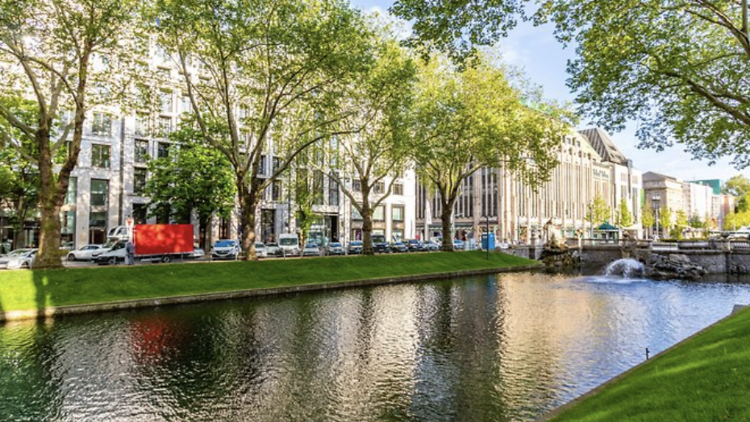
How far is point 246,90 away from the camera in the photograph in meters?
30.2

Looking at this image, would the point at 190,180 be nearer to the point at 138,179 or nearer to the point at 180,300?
the point at 138,179

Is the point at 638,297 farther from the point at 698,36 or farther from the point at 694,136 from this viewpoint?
the point at 698,36

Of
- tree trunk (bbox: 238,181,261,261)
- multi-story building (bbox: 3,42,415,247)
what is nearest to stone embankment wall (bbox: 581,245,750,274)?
multi-story building (bbox: 3,42,415,247)

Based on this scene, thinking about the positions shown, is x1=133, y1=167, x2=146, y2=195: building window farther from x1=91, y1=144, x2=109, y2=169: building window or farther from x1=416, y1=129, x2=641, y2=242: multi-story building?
x1=416, y1=129, x2=641, y2=242: multi-story building

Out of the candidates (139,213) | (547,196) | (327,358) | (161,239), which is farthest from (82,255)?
(547,196)

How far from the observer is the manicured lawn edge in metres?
19.8

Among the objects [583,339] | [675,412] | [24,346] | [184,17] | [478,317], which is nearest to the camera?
[675,412]

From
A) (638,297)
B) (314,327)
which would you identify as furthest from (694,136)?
(314,327)

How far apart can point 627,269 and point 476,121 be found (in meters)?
23.3

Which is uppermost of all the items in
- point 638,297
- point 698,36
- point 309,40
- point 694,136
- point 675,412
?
point 309,40

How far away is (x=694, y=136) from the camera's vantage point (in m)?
23.5

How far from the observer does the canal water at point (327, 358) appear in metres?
9.36

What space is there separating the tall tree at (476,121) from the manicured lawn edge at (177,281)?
11.4 meters

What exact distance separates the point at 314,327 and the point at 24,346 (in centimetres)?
926
